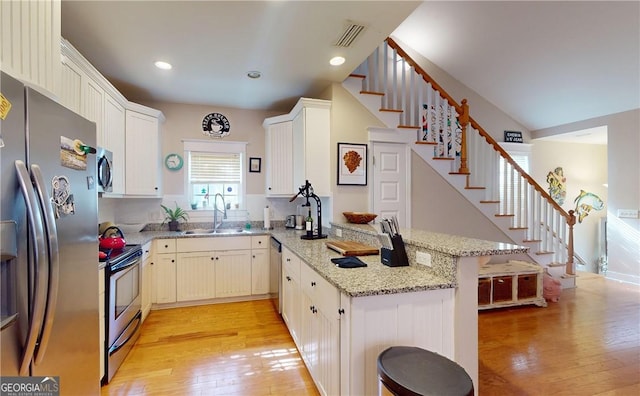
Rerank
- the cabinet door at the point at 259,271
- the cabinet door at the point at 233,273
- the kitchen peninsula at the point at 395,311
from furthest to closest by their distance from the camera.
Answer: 1. the cabinet door at the point at 259,271
2. the cabinet door at the point at 233,273
3. the kitchen peninsula at the point at 395,311

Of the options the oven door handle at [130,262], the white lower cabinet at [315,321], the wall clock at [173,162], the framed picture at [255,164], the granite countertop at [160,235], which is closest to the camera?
the white lower cabinet at [315,321]

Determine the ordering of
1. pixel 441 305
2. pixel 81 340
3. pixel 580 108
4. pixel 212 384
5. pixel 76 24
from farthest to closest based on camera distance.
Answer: pixel 580 108
pixel 76 24
pixel 212 384
pixel 441 305
pixel 81 340

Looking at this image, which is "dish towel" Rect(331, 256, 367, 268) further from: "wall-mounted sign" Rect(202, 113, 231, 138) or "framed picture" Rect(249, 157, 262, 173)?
"wall-mounted sign" Rect(202, 113, 231, 138)

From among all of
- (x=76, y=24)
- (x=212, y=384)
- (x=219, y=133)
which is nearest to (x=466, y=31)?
(x=219, y=133)

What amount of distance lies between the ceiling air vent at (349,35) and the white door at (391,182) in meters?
1.35

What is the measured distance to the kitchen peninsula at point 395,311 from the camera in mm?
1408

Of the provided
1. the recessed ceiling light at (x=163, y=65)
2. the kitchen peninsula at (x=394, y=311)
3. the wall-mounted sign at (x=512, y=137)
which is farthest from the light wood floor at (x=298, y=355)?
the wall-mounted sign at (x=512, y=137)

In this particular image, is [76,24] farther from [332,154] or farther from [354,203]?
[354,203]

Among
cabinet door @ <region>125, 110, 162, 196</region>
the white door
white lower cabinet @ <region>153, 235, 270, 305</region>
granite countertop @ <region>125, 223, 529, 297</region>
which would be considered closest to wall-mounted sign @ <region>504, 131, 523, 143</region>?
the white door

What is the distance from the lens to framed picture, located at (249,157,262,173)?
4.25 m

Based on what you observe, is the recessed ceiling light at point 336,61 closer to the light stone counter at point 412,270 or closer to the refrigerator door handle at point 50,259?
the light stone counter at point 412,270

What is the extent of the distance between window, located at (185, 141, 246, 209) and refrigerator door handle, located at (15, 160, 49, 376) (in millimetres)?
3170

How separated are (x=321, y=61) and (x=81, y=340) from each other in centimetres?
282

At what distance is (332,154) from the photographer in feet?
11.1
